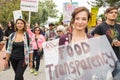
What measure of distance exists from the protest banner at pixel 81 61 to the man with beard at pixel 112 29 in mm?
2103

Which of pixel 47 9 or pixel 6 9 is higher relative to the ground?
pixel 6 9

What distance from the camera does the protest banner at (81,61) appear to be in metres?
4.80

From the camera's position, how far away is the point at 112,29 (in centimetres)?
722

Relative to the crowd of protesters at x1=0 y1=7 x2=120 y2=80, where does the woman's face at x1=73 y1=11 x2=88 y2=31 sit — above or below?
above

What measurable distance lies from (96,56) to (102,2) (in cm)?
4957

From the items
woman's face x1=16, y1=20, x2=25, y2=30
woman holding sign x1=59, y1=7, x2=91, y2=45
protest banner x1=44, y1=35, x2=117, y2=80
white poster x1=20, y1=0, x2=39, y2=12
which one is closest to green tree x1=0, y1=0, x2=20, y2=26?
white poster x1=20, y1=0, x2=39, y2=12

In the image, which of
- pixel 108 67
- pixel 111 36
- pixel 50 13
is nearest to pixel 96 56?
pixel 108 67

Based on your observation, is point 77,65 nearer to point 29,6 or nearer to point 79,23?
point 79,23

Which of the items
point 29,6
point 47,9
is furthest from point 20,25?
point 47,9

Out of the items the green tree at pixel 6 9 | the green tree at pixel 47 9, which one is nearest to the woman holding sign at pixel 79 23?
the green tree at pixel 6 9

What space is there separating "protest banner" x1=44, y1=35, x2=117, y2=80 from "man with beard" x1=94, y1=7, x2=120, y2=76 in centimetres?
210

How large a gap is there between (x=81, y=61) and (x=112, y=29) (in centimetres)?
247

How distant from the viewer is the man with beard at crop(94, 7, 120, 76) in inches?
279

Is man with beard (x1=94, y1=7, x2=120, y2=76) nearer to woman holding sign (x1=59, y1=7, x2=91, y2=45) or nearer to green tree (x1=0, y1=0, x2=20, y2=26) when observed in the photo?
woman holding sign (x1=59, y1=7, x2=91, y2=45)
